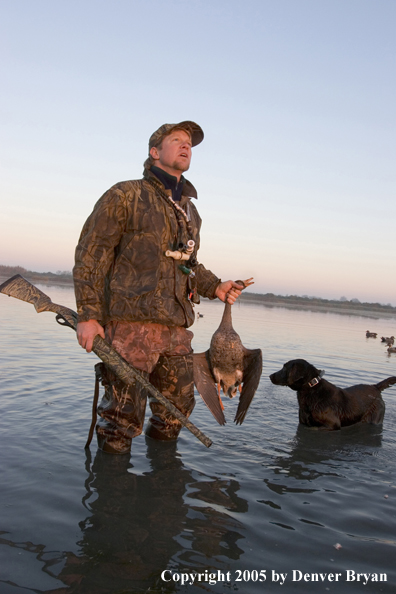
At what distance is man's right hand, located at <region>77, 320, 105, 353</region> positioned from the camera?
4.05 meters

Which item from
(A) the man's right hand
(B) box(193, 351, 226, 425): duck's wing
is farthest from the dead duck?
(A) the man's right hand

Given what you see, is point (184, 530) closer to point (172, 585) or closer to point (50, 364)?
point (172, 585)

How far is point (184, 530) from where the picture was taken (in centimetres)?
321

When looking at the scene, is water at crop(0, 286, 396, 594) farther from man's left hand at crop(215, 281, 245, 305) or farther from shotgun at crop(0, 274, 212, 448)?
man's left hand at crop(215, 281, 245, 305)

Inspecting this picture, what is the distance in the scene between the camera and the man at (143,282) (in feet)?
13.8

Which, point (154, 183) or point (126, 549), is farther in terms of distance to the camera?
point (154, 183)

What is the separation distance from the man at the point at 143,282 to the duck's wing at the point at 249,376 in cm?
70

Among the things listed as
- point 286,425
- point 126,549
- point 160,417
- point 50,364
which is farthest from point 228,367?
point 50,364

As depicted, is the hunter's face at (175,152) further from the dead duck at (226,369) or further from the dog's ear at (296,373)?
the dog's ear at (296,373)

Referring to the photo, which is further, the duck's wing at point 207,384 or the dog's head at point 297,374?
the dog's head at point 297,374

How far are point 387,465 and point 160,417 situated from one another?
8.38 ft

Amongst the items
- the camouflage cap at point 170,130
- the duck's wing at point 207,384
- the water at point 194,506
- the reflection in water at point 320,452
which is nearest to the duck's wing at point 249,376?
the duck's wing at point 207,384

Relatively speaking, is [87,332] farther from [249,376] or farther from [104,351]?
[249,376]

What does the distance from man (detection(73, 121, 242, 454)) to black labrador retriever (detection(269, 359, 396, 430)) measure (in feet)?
6.87
